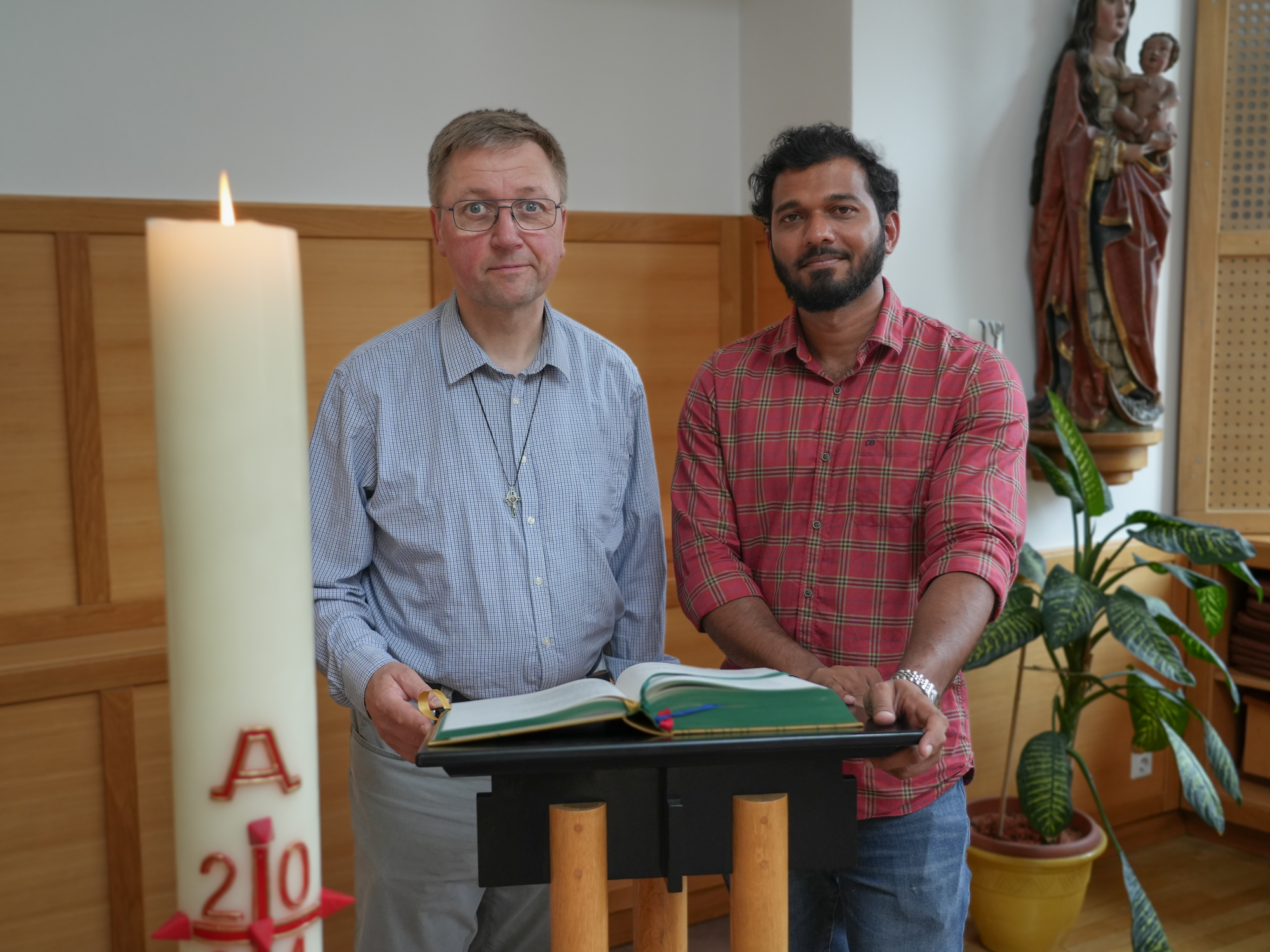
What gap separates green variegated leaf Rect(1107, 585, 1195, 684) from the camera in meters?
2.50

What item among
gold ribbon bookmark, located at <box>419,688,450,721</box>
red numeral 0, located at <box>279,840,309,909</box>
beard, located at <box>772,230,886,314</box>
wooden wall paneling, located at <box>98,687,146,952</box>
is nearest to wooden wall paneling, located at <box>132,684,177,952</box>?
wooden wall paneling, located at <box>98,687,146,952</box>

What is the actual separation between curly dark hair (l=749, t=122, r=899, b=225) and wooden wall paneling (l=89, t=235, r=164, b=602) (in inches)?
59.5

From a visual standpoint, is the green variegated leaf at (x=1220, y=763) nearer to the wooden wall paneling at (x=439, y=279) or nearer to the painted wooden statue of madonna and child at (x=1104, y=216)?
the painted wooden statue of madonna and child at (x=1104, y=216)

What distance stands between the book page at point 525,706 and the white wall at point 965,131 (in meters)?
2.10

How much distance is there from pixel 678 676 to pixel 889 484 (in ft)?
2.42

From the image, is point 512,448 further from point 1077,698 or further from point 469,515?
point 1077,698

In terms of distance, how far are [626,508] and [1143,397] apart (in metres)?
1.92

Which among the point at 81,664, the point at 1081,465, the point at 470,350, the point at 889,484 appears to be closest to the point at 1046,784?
the point at 1081,465

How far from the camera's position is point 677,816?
3.03 ft

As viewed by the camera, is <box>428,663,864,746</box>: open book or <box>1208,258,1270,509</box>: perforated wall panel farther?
<box>1208,258,1270,509</box>: perforated wall panel

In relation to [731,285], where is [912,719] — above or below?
below

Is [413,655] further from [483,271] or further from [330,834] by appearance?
[330,834]

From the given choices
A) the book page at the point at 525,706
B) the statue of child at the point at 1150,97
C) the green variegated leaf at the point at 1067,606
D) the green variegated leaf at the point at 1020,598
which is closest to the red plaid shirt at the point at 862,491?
the book page at the point at 525,706

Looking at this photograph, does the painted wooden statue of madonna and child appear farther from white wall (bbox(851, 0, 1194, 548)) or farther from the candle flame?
the candle flame
